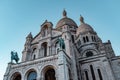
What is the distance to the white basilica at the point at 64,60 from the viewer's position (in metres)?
19.9

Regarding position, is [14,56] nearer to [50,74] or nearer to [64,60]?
[50,74]

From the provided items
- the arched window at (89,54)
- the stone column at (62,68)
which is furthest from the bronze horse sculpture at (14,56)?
the arched window at (89,54)

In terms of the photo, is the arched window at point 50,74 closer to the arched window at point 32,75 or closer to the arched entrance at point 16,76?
the arched window at point 32,75

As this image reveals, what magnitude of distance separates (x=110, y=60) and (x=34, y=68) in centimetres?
1414

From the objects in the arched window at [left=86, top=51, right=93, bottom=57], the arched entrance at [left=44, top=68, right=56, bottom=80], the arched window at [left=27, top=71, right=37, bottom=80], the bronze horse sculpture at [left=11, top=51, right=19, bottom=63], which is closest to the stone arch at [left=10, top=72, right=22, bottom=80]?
the arched window at [left=27, top=71, right=37, bottom=80]

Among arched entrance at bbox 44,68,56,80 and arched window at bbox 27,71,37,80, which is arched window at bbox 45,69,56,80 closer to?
arched entrance at bbox 44,68,56,80

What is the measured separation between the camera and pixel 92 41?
105 feet

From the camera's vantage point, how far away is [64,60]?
62.8 ft

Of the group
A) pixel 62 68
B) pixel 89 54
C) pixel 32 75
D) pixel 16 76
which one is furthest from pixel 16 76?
pixel 89 54

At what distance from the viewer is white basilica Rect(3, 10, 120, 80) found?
1994 cm

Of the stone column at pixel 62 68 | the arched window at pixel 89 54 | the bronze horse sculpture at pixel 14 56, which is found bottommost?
the stone column at pixel 62 68

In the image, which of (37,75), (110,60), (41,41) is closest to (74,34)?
(41,41)

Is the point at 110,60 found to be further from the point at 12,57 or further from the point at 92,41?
the point at 12,57

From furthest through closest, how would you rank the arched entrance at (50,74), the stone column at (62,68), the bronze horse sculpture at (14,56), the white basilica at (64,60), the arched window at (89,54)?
the arched window at (89,54) → the bronze horse sculpture at (14,56) → the arched entrance at (50,74) → the white basilica at (64,60) → the stone column at (62,68)
